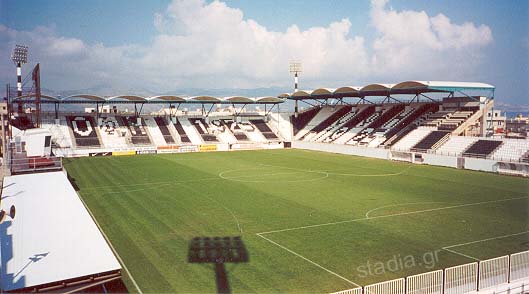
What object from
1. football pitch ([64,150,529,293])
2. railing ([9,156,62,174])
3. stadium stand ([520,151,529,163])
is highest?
railing ([9,156,62,174])

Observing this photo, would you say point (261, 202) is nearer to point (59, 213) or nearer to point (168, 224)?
point (168, 224)

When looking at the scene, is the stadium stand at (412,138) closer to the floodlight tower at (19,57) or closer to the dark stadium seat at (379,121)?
the dark stadium seat at (379,121)

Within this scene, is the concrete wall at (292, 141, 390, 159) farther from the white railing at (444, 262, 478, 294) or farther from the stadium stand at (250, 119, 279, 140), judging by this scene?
the white railing at (444, 262, 478, 294)

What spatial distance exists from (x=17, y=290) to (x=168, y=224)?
39.5ft

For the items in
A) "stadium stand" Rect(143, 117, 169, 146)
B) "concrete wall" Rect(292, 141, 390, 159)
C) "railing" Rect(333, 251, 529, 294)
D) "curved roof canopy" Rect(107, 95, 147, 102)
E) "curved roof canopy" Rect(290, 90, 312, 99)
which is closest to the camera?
"railing" Rect(333, 251, 529, 294)

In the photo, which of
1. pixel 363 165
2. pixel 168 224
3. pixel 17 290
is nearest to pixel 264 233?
pixel 168 224

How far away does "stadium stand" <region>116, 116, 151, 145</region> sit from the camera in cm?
5753

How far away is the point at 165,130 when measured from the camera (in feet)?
205

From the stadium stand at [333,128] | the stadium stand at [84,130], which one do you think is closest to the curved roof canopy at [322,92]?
the stadium stand at [333,128]

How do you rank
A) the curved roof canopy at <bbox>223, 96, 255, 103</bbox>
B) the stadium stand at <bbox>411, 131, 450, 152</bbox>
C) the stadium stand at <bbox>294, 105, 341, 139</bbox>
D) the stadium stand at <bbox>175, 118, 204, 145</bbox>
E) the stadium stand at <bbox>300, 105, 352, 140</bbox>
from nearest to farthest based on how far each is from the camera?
the stadium stand at <bbox>411, 131, 450, 152</bbox> < the stadium stand at <bbox>175, 118, 204, 145</bbox> < the stadium stand at <bbox>300, 105, 352, 140</bbox> < the curved roof canopy at <bbox>223, 96, 255, 103</bbox> < the stadium stand at <bbox>294, 105, 341, 139</bbox>

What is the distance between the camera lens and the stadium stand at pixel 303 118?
69.3m

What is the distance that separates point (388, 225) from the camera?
1928cm

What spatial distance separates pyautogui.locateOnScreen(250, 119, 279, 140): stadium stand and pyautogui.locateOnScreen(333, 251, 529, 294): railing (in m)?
54.1

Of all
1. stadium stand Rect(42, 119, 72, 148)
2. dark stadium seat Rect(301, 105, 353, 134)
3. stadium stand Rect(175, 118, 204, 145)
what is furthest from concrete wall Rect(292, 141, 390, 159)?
stadium stand Rect(42, 119, 72, 148)
